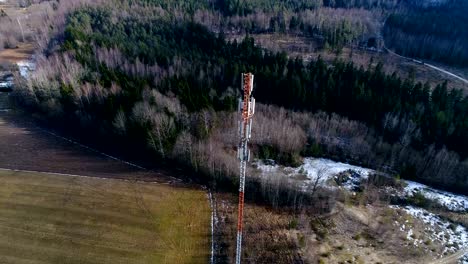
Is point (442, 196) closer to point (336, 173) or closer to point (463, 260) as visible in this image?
point (463, 260)

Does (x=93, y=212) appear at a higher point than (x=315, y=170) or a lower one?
lower

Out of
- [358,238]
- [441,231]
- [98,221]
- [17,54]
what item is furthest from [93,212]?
[17,54]

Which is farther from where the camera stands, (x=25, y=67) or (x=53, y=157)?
(x=25, y=67)

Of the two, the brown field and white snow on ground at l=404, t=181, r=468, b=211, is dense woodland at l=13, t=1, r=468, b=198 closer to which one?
white snow on ground at l=404, t=181, r=468, b=211

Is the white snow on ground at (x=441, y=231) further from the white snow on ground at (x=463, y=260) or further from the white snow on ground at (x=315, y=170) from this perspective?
the white snow on ground at (x=315, y=170)

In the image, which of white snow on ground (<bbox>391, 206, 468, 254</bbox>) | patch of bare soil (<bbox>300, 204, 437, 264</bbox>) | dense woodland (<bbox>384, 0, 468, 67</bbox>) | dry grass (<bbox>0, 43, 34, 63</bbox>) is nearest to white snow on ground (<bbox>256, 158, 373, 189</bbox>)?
patch of bare soil (<bbox>300, 204, 437, 264</bbox>)

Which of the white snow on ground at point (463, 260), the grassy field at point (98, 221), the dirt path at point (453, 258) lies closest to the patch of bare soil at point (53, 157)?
the grassy field at point (98, 221)
